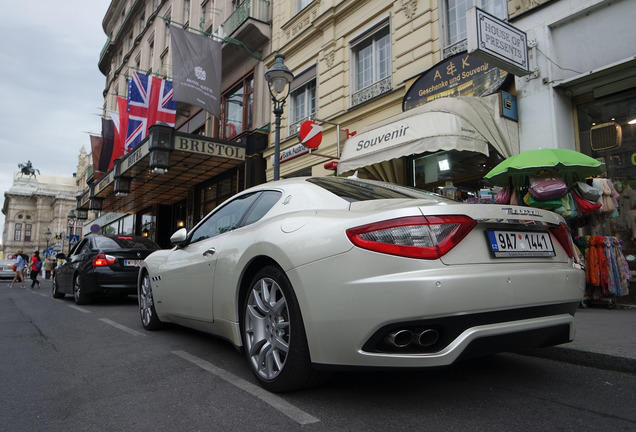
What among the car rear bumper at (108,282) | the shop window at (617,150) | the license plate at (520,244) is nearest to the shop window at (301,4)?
the shop window at (617,150)

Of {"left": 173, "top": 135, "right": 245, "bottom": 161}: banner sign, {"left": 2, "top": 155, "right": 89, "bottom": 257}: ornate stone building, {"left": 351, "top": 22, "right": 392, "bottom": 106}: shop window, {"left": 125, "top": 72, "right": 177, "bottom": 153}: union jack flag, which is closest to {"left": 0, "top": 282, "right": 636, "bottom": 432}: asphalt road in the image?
{"left": 351, "top": 22, "right": 392, "bottom": 106}: shop window

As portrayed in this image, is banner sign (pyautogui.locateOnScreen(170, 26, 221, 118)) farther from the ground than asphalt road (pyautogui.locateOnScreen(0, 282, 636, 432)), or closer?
farther from the ground

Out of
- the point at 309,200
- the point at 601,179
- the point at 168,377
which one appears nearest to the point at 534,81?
the point at 601,179

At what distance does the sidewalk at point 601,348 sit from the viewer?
9.91 feet

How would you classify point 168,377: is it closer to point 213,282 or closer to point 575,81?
point 213,282

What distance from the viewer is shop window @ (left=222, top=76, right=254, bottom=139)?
15.9 metres

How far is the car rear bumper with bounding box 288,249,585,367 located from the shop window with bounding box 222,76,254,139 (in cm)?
1412

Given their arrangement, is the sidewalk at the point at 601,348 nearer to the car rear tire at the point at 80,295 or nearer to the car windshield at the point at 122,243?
the car windshield at the point at 122,243

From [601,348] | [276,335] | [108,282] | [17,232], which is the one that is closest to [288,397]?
[276,335]

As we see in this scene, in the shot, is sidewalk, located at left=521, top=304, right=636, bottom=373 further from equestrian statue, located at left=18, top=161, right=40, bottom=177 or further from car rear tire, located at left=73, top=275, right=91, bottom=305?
equestrian statue, located at left=18, top=161, right=40, bottom=177

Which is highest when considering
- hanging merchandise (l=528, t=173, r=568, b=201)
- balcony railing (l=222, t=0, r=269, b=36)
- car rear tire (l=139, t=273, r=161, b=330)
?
balcony railing (l=222, t=0, r=269, b=36)

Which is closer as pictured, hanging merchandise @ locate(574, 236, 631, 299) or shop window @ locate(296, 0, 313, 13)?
hanging merchandise @ locate(574, 236, 631, 299)

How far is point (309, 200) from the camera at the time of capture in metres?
2.94

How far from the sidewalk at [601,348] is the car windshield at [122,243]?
7225mm
